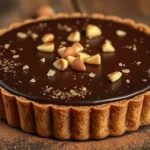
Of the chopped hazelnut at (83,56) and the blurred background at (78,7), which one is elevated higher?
the chopped hazelnut at (83,56)

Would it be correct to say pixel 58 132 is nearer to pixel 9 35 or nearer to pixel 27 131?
pixel 27 131

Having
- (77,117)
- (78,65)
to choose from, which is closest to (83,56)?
(78,65)

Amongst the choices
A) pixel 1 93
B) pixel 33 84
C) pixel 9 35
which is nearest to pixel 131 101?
pixel 33 84

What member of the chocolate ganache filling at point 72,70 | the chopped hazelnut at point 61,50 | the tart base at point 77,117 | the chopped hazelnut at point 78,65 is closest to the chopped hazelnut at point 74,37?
the chocolate ganache filling at point 72,70

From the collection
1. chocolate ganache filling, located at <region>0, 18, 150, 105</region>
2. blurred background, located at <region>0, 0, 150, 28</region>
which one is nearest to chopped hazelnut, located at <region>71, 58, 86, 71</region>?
chocolate ganache filling, located at <region>0, 18, 150, 105</region>

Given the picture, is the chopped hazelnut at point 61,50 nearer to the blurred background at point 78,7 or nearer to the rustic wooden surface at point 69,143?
the rustic wooden surface at point 69,143

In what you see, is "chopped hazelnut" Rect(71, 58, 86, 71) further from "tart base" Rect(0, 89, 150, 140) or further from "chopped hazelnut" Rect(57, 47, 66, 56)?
"tart base" Rect(0, 89, 150, 140)
